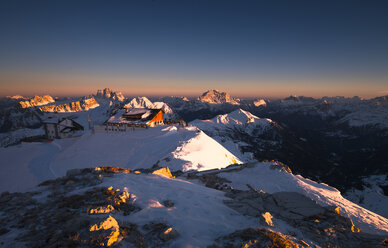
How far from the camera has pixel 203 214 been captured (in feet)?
24.7

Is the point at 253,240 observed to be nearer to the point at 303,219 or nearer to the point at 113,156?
the point at 303,219

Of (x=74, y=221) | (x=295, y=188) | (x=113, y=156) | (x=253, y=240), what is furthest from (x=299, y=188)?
(x=113, y=156)

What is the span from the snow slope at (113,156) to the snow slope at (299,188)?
27.2ft

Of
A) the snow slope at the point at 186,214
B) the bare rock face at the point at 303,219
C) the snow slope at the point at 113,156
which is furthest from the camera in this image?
the snow slope at the point at 113,156

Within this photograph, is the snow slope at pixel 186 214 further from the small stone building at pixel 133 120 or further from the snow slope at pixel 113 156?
the small stone building at pixel 133 120

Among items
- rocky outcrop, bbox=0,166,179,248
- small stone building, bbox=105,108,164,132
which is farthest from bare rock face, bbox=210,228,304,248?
small stone building, bbox=105,108,164,132

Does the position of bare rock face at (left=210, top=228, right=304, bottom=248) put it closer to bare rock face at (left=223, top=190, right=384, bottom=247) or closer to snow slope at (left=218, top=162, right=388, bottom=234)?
bare rock face at (left=223, top=190, right=384, bottom=247)

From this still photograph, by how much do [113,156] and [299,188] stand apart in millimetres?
28461

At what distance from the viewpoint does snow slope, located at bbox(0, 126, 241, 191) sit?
24.8 meters

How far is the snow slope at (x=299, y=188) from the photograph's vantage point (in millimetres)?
12695

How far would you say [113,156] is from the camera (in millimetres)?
29234

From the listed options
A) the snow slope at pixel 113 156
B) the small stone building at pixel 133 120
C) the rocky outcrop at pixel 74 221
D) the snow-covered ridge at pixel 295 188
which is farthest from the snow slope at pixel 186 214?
the small stone building at pixel 133 120

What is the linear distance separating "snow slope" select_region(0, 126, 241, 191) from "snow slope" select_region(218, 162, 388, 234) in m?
8.30

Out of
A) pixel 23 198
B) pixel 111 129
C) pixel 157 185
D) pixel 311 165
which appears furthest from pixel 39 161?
pixel 311 165
